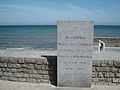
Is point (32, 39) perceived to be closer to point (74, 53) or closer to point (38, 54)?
point (38, 54)

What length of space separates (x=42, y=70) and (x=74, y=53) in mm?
1283

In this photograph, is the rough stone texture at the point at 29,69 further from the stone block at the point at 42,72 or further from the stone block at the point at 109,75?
the stone block at the point at 109,75

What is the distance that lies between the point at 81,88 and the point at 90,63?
0.87 metres

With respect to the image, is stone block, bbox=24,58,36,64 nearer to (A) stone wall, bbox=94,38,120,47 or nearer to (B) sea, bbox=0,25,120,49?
(A) stone wall, bbox=94,38,120,47

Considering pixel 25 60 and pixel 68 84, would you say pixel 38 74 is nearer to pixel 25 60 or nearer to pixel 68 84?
pixel 25 60

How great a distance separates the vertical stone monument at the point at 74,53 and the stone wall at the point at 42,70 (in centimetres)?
34

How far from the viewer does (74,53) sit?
4062mm

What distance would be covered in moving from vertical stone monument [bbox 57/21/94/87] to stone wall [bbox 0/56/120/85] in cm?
34

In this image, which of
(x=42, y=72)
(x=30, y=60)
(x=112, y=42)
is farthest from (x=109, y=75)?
(x=112, y=42)

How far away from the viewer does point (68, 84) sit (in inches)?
165

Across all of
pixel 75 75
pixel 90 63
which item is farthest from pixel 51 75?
pixel 90 63

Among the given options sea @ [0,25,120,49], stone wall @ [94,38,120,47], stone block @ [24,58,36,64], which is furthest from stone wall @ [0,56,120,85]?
sea @ [0,25,120,49]

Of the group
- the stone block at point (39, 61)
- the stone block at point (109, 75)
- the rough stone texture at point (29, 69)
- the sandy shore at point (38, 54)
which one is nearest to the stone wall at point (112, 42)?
the sandy shore at point (38, 54)

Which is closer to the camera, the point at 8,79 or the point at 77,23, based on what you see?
the point at 77,23
